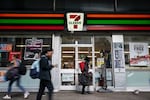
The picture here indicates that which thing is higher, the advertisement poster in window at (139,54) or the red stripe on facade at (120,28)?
the red stripe on facade at (120,28)

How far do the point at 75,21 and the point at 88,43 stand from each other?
1.26m

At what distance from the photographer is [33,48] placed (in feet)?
39.9

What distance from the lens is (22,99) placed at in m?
9.51

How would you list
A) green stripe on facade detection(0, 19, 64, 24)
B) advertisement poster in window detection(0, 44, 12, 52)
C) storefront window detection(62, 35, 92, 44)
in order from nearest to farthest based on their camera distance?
1. green stripe on facade detection(0, 19, 64, 24)
2. advertisement poster in window detection(0, 44, 12, 52)
3. storefront window detection(62, 35, 92, 44)

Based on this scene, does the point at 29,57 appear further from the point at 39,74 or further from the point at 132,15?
the point at 132,15

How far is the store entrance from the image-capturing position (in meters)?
12.2

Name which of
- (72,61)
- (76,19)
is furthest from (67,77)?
(76,19)

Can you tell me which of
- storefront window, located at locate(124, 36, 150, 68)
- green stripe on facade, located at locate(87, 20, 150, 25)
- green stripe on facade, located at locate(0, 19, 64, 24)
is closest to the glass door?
green stripe on facade, located at locate(0, 19, 64, 24)

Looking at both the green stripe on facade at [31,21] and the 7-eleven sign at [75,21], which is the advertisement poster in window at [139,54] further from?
the green stripe on facade at [31,21]

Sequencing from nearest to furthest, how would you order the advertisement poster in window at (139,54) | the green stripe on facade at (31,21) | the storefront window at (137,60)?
the green stripe on facade at (31,21), the storefront window at (137,60), the advertisement poster in window at (139,54)

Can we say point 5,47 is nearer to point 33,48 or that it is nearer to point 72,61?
point 33,48

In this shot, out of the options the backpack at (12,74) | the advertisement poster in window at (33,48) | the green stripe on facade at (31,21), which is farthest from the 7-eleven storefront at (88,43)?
the backpack at (12,74)

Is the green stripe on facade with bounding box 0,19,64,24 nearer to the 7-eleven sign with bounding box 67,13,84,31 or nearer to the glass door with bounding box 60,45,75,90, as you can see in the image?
the 7-eleven sign with bounding box 67,13,84,31

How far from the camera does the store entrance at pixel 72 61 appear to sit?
12.2 metres
